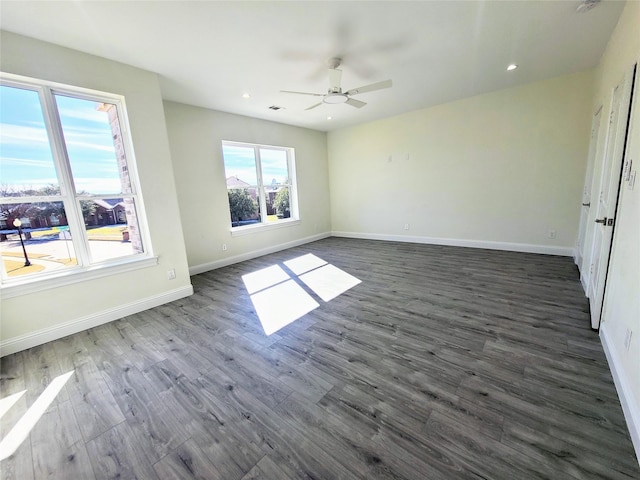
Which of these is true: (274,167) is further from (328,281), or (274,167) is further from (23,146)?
(23,146)

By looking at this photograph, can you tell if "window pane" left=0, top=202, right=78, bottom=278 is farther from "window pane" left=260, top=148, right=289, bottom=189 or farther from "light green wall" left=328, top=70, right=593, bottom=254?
"light green wall" left=328, top=70, right=593, bottom=254

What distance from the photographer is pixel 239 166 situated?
5082 mm

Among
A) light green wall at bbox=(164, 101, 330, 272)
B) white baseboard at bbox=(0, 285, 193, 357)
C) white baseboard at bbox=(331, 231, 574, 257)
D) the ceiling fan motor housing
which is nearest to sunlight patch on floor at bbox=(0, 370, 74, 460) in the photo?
white baseboard at bbox=(0, 285, 193, 357)

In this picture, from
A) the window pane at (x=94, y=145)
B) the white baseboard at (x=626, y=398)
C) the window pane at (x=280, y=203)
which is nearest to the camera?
A: the white baseboard at (x=626, y=398)

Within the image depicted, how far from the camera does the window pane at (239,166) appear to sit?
4.89 meters

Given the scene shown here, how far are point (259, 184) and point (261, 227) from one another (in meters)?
0.88

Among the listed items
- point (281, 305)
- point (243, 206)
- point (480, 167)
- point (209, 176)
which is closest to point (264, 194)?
point (243, 206)

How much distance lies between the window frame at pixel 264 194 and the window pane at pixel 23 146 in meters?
2.44

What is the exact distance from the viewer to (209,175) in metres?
4.57

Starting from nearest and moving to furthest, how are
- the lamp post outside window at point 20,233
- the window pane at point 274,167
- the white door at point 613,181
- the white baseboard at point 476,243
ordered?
the white door at point 613,181
the lamp post outside window at point 20,233
the white baseboard at point 476,243
the window pane at point 274,167

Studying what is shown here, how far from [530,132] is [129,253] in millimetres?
6182

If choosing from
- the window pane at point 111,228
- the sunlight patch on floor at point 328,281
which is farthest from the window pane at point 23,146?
the sunlight patch on floor at point 328,281

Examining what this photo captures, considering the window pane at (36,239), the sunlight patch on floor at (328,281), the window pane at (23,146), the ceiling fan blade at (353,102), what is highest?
the ceiling fan blade at (353,102)

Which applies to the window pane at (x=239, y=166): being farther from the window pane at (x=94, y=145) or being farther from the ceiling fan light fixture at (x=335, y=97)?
the ceiling fan light fixture at (x=335, y=97)
